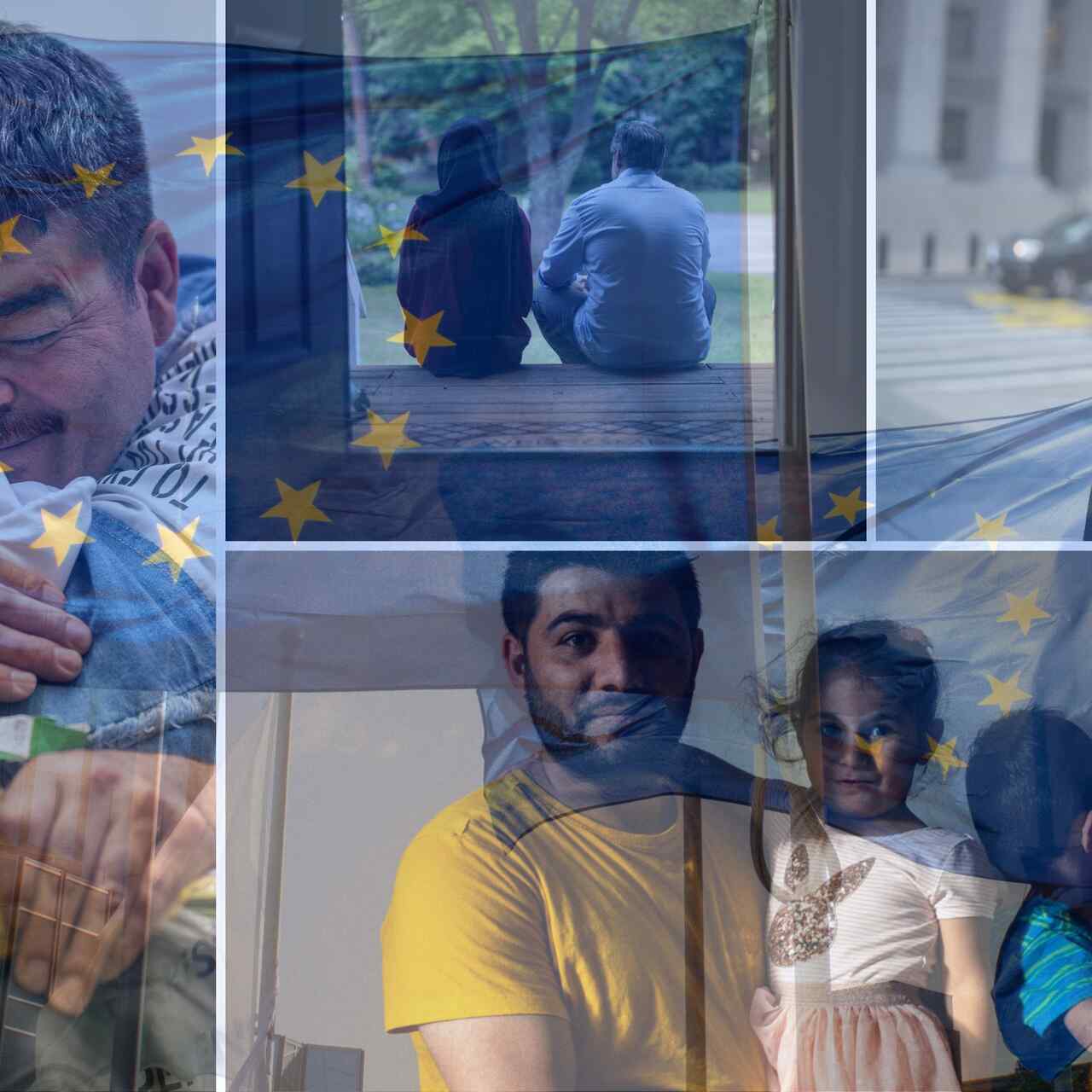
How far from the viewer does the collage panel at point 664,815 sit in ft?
6.63

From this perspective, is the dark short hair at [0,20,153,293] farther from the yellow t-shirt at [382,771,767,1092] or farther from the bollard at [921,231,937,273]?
the bollard at [921,231,937,273]

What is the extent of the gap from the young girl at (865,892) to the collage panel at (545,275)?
0.25 m

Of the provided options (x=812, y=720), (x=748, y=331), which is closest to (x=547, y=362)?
(x=748, y=331)

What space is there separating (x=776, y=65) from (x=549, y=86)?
0.36 meters

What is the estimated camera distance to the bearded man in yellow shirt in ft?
6.57

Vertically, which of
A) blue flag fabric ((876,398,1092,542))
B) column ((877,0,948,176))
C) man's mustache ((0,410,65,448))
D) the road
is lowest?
blue flag fabric ((876,398,1092,542))

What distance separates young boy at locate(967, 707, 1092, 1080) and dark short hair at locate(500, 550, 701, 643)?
53 centimetres

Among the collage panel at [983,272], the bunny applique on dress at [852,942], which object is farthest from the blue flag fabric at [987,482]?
the bunny applique on dress at [852,942]

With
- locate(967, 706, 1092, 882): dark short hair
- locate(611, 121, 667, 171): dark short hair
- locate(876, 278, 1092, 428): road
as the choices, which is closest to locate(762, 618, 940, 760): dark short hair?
locate(967, 706, 1092, 882): dark short hair

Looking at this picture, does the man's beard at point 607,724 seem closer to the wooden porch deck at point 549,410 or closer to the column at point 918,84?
the wooden porch deck at point 549,410

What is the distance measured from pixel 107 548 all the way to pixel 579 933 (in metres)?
0.95

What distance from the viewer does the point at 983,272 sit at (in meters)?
2.17

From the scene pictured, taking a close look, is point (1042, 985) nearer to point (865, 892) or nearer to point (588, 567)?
point (865, 892)

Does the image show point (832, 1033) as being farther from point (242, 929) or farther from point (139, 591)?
point (139, 591)
